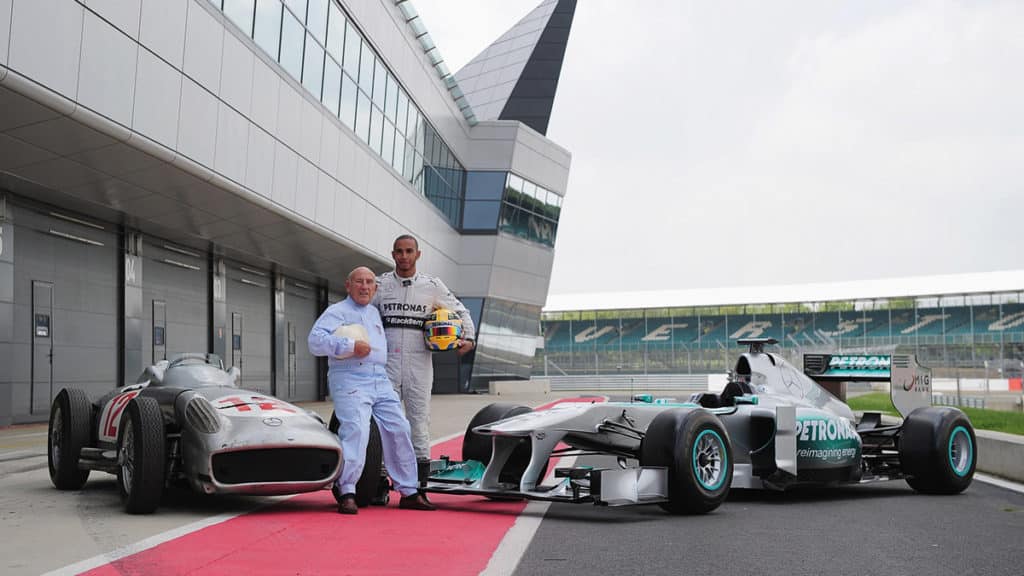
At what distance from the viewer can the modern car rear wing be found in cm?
1070

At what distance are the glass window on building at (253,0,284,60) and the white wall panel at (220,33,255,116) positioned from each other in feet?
2.75

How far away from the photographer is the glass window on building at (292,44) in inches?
874

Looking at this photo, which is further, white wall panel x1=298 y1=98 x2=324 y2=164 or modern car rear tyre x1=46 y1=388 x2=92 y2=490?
white wall panel x1=298 y1=98 x2=324 y2=164

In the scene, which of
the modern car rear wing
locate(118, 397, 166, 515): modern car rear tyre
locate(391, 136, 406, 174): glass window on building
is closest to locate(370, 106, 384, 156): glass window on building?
locate(391, 136, 406, 174): glass window on building

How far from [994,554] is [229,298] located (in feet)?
77.5

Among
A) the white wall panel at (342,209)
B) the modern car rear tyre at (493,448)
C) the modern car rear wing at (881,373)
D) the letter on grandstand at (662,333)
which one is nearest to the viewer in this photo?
the modern car rear tyre at (493,448)

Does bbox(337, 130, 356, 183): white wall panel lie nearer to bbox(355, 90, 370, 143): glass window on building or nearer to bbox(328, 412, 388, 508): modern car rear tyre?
bbox(355, 90, 370, 143): glass window on building

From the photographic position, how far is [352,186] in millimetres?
27078

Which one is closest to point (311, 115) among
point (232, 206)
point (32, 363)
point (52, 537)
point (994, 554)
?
point (232, 206)

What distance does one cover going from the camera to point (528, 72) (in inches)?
2333

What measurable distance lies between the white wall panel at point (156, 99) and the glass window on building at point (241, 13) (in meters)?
2.45

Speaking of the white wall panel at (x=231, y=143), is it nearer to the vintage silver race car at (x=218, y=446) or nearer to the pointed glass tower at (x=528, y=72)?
the vintage silver race car at (x=218, y=446)

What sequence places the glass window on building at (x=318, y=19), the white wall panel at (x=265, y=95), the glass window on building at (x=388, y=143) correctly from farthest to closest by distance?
the glass window on building at (x=388, y=143), the glass window on building at (x=318, y=19), the white wall panel at (x=265, y=95)

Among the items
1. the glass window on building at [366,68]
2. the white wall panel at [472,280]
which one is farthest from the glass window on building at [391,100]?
the white wall panel at [472,280]
